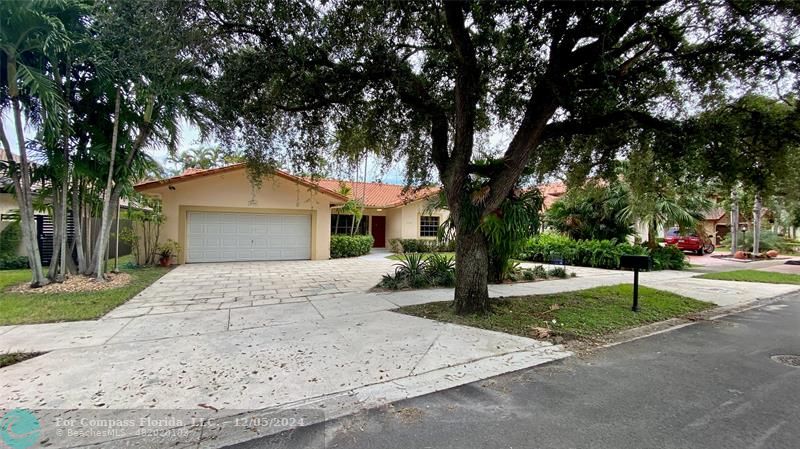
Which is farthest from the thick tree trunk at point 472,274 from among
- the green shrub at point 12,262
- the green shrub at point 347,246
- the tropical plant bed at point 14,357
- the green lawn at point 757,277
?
the green shrub at point 12,262

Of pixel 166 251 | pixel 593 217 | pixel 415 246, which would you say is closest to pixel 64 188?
pixel 166 251

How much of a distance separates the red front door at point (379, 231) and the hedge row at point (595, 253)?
31.7 feet

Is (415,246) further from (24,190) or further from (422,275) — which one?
(24,190)

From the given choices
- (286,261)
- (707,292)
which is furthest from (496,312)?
(286,261)

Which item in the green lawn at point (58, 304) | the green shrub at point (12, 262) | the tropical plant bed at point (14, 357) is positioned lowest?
the tropical plant bed at point (14, 357)

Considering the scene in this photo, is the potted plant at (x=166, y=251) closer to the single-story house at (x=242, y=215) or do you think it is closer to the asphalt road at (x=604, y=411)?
the single-story house at (x=242, y=215)

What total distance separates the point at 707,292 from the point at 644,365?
276 inches

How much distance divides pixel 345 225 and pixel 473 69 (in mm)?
16037

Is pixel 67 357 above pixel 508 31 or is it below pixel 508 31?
below

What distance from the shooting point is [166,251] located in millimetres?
12656

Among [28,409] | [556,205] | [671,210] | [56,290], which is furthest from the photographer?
[556,205]

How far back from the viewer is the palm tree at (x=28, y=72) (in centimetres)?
660

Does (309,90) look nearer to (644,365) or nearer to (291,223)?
(644,365)

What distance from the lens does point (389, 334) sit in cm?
509
